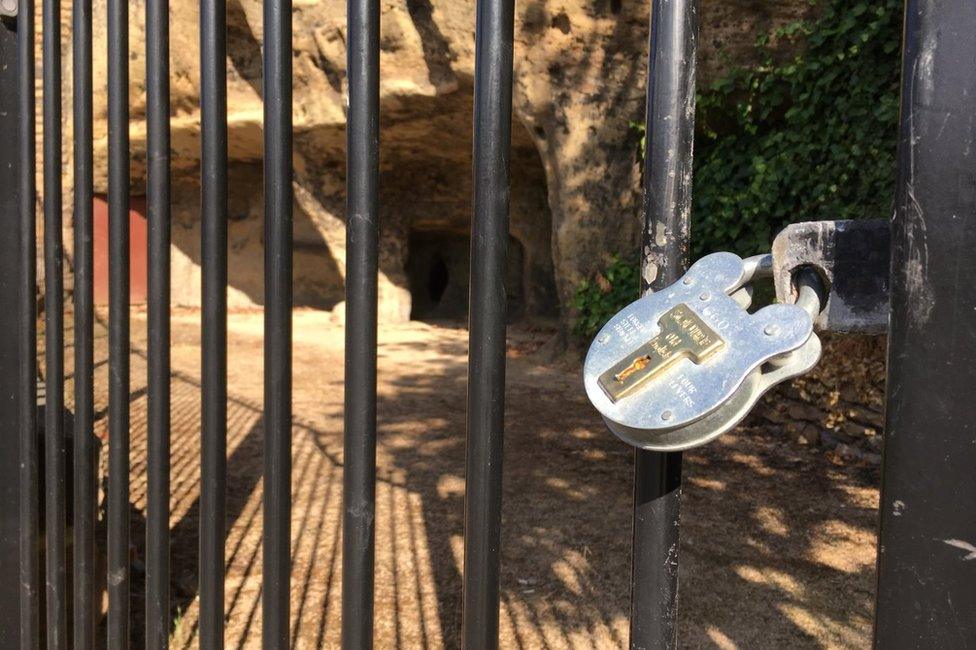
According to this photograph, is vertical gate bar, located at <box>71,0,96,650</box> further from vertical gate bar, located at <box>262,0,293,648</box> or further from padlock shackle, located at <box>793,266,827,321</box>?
padlock shackle, located at <box>793,266,827,321</box>

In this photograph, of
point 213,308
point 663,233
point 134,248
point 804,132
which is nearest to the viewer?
point 663,233

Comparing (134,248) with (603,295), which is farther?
(134,248)

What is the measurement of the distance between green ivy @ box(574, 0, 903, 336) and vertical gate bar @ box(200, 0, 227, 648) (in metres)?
4.69

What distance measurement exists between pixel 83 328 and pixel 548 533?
2.55 meters

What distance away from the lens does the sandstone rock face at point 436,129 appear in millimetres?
7312

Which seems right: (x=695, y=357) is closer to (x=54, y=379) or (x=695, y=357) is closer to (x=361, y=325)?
(x=361, y=325)

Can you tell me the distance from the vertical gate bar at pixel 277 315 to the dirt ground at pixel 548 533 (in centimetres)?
172

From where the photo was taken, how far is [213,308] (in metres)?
0.90

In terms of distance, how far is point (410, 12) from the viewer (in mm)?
8141

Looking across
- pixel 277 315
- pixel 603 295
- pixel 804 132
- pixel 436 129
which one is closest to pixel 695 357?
pixel 277 315

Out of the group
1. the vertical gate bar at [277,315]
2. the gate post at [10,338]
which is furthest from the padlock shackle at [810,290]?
the gate post at [10,338]

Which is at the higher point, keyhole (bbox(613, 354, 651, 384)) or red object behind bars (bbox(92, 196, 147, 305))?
keyhole (bbox(613, 354, 651, 384))

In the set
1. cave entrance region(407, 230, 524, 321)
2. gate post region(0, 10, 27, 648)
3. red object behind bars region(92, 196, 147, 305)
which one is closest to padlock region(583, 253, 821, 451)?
gate post region(0, 10, 27, 648)

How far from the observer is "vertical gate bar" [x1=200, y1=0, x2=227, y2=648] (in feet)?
2.82
